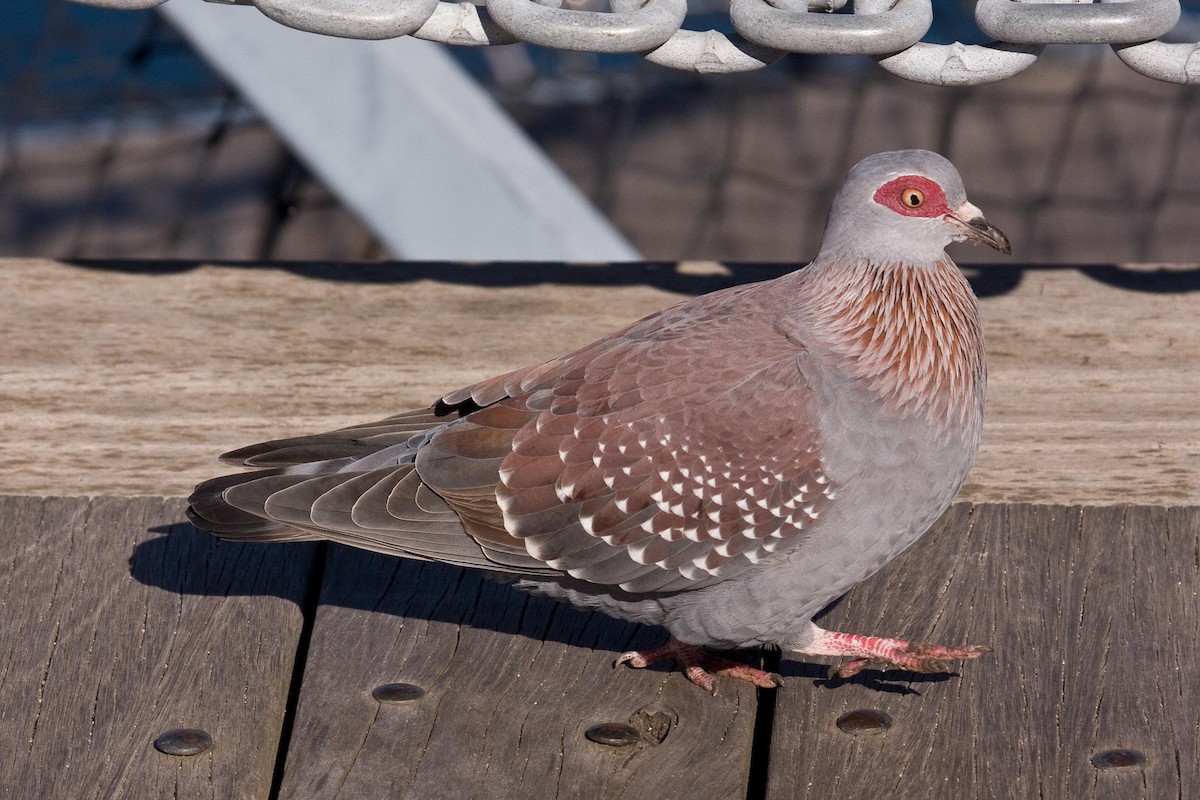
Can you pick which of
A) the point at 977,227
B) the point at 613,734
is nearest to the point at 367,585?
the point at 613,734

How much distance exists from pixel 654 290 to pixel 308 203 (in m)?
→ 5.02

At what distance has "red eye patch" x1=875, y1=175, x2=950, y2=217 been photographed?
11.4 ft

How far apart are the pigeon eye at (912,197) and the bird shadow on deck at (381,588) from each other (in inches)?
35.8

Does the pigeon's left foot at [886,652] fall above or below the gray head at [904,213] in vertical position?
below

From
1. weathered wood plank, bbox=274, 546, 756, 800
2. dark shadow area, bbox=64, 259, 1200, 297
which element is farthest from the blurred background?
weathered wood plank, bbox=274, 546, 756, 800

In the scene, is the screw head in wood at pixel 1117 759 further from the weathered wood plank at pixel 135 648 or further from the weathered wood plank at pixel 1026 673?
the weathered wood plank at pixel 135 648

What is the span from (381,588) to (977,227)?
1.53 meters

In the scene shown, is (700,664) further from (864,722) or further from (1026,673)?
(1026,673)

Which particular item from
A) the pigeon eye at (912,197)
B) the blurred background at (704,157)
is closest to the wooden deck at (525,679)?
the pigeon eye at (912,197)

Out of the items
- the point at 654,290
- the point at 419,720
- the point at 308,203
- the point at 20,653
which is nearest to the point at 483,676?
the point at 419,720

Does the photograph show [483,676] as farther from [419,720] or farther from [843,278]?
[843,278]

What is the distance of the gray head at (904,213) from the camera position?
3.50 metres

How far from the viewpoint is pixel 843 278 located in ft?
11.8

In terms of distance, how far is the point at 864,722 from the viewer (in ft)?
10.6
